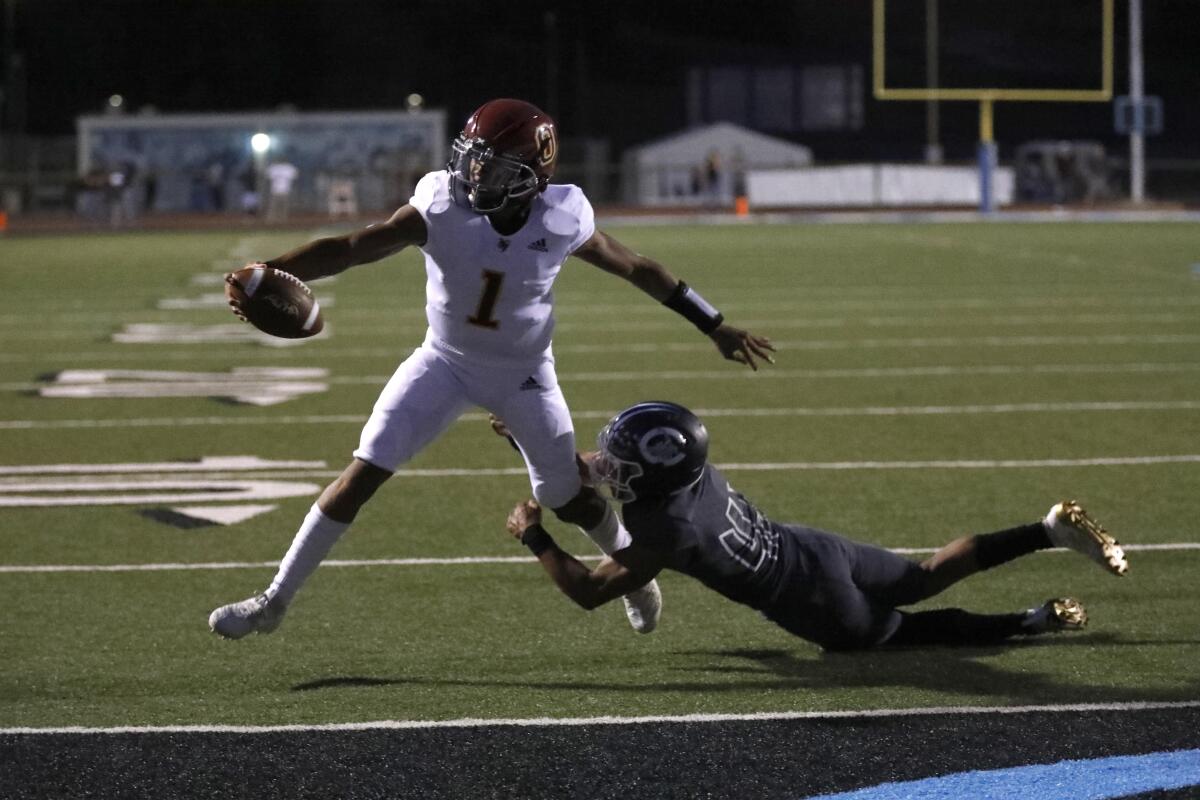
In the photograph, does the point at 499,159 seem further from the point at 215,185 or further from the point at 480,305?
the point at 215,185

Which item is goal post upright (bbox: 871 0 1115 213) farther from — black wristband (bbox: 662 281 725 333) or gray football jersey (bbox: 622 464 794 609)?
gray football jersey (bbox: 622 464 794 609)

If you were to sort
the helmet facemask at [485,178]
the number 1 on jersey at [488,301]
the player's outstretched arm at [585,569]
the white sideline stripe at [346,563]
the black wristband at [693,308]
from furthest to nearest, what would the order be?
the white sideline stripe at [346,563], the black wristband at [693,308], the number 1 on jersey at [488,301], the helmet facemask at [485,178], the player's outstretched arm at [585,569]

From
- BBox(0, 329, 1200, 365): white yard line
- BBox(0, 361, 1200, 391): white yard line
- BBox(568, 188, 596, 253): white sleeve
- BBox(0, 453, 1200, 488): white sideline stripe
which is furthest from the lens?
BBox(0, 329, 1200, 365): white yard line

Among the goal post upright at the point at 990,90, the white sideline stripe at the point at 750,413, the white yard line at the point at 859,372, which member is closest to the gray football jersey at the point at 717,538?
the white sideline stripe at the point at 750,413

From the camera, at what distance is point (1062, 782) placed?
388 cm

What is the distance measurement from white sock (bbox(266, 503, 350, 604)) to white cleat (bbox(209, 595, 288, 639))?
0.03m

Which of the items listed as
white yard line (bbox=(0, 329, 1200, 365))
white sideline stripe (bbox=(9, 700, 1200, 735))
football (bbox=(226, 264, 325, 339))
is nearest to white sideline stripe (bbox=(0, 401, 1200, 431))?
white yard line (bbox=(0, 329, 1200, 365))

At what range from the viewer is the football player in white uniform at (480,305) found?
191 inches

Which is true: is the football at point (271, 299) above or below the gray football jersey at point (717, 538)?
above

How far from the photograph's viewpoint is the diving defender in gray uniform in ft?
15.1

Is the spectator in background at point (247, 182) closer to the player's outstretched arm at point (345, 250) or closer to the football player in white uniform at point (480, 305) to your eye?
the football player in white uniform at point (480, 305)

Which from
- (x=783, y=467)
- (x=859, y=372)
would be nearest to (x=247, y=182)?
(x=859, y=372)

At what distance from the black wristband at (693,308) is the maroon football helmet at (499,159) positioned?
23.4 inches

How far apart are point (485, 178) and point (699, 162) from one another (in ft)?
141
